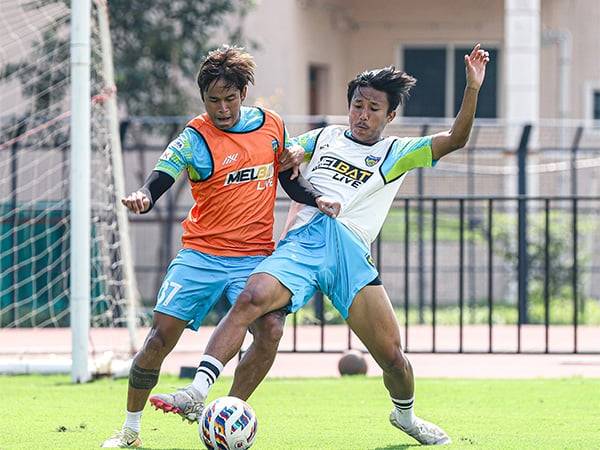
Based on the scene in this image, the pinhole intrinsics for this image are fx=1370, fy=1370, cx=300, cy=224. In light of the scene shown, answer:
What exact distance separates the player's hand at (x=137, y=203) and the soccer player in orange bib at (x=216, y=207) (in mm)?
169

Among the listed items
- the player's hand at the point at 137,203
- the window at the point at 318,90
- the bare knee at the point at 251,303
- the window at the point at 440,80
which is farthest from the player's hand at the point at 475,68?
the window at the point at 318,90

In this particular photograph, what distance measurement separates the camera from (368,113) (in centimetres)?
711

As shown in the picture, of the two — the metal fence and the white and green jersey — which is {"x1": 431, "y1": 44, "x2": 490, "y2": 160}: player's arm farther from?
the metal fence

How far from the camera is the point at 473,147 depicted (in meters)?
17.6

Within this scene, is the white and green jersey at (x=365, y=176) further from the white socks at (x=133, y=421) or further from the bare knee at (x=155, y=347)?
the white socks at (x=133, y=421)

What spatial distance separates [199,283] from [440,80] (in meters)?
17.0

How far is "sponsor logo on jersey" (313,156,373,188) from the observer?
278 inches

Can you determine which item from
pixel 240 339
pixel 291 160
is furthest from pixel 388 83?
pixel 240 339

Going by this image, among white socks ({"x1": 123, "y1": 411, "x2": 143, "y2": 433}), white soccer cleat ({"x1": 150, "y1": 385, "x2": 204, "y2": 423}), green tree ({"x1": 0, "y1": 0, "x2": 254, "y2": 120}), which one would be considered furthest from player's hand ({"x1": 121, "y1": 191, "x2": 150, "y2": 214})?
green tree ({"x1": 0, "y1": 0, "x2": 254, "y2": 120})

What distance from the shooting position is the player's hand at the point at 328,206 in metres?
6.89

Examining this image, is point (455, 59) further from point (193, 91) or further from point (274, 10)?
point (193, 91)

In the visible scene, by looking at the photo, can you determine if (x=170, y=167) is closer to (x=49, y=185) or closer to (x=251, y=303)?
(x=251, y=303)

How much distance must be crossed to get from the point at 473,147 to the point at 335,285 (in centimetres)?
1100

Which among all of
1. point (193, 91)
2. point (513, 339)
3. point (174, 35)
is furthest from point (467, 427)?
point (193, 91)
